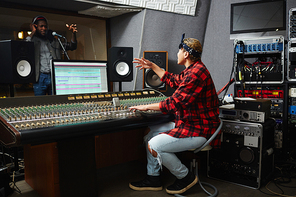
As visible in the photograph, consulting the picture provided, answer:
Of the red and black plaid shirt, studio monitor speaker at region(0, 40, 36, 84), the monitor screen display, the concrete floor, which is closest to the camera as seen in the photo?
the red and black plaid shirt

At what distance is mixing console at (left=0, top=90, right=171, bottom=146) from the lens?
128cm

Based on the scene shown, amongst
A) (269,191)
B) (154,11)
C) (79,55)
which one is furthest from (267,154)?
(79,55)

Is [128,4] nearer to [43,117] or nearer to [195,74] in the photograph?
[195,74]

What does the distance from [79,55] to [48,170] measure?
7.20ft

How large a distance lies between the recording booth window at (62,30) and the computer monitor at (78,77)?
3.01ft

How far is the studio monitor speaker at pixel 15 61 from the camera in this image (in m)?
1.88

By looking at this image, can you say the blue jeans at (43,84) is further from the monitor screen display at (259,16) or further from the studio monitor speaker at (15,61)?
the monitor screen display at (259,16)

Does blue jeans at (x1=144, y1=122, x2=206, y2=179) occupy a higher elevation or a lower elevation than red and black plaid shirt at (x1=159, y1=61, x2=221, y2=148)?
lower

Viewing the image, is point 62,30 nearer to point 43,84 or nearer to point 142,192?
point 43,84

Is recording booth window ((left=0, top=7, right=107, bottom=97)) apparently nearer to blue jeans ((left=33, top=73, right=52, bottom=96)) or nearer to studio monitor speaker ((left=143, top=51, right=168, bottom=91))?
blue jeans ((left=33, top=73, right=52, bottom=96))

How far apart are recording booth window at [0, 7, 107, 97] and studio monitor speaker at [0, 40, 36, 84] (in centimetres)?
85

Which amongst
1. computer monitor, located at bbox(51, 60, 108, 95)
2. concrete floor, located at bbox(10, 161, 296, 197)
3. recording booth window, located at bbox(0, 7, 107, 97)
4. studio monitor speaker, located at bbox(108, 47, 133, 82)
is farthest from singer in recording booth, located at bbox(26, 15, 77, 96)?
concrete floor, located at bbox(10, 161, 296, 197)

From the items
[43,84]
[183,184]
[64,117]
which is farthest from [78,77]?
[183,184]

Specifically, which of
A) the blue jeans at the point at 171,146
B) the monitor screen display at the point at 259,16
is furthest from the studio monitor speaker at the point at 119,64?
the monitor screen display at the point at 259,16
